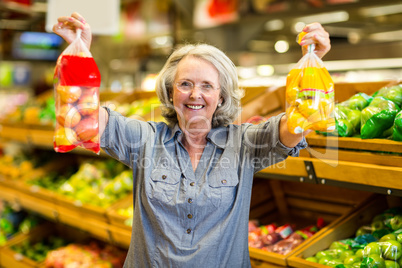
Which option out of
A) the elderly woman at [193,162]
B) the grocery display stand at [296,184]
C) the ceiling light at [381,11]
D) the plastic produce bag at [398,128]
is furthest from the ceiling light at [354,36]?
the elderly woman at [193,162]

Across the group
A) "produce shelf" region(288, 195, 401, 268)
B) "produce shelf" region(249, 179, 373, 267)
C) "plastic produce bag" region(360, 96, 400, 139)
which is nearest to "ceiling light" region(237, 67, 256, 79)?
"produce shelf" region(249, 179, 373, 267)

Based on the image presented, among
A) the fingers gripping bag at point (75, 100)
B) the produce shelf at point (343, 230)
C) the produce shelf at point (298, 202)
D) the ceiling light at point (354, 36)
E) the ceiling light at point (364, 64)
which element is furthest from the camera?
the ceiling light at point (354, 36)

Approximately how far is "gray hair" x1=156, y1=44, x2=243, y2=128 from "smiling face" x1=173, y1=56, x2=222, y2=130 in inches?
1.3

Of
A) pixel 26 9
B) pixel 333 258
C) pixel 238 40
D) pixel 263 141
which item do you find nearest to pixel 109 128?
pixel 263 141

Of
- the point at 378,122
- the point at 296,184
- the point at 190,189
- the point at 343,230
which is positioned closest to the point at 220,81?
the point at 190,189

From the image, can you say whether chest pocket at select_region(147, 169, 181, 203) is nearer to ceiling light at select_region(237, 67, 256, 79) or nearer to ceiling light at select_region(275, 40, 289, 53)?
ceiling light at select_region(237, 67, 256, 79)

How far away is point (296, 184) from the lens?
2607 mm

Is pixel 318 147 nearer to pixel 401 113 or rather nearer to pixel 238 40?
pixel 401 113

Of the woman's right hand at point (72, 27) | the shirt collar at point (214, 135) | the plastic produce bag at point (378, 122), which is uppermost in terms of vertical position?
the woman's right hand at point (72, 27)

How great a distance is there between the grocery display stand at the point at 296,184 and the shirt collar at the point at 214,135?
0.39 meters

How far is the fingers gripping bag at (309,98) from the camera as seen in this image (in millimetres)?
1249

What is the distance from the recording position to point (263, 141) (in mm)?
1545

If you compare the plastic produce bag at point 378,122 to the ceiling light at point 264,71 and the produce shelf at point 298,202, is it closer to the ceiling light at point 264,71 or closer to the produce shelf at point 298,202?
the produce shelf at point 298,202

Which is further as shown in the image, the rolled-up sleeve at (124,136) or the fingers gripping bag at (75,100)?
the rolled-up sleeve at (124,136)
